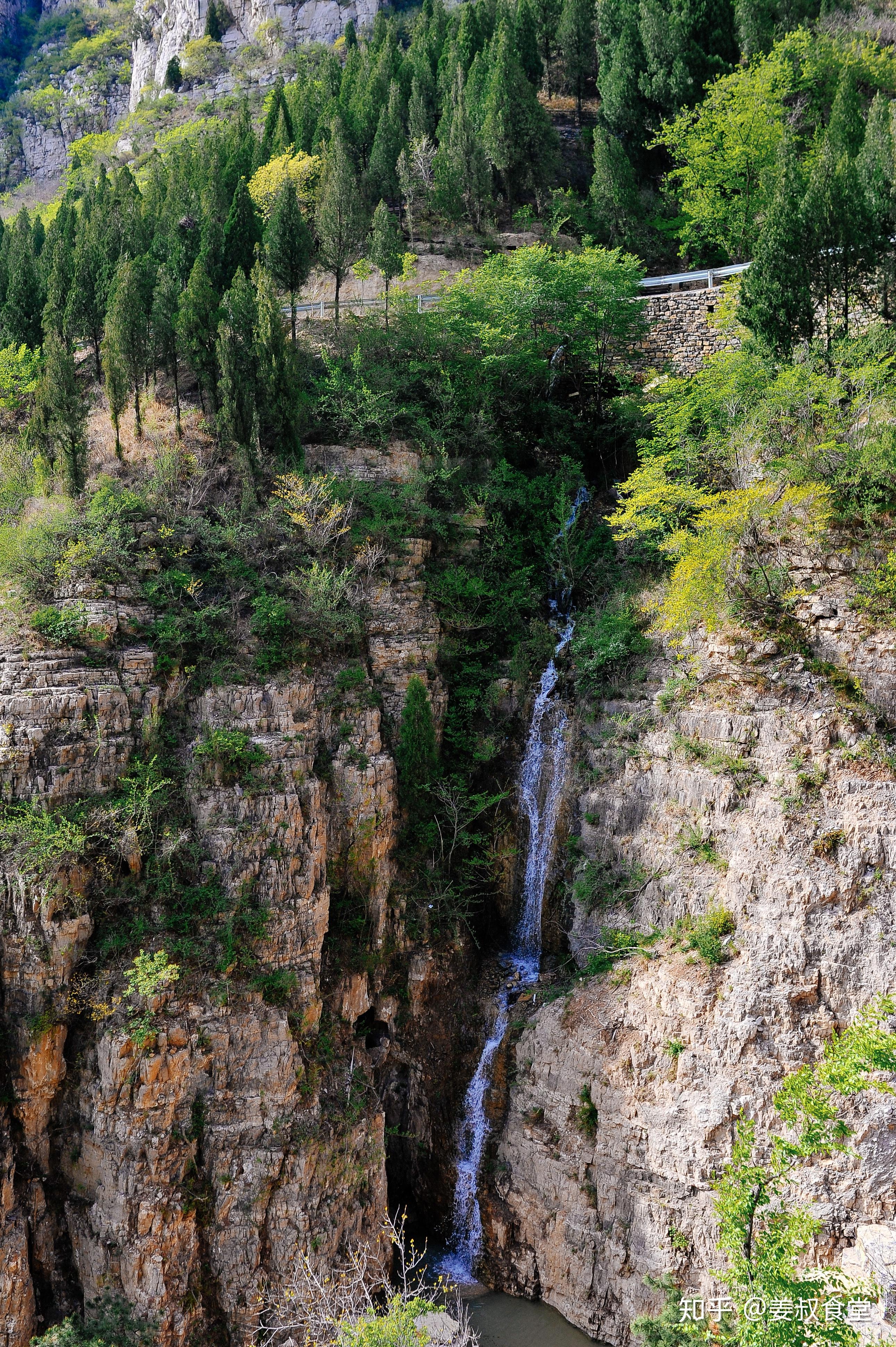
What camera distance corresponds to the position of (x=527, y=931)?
2169 cm

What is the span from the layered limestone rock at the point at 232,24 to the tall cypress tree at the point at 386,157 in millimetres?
31211

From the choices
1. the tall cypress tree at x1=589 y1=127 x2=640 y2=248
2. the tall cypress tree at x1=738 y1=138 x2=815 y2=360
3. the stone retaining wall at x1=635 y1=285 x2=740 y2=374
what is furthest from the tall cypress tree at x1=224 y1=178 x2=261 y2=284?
the tall cypress tree at x1=738 y1=138 x2=815 y2=360

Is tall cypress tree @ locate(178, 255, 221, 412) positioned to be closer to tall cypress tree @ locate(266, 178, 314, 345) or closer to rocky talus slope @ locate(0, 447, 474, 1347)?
tall cypress tree @ locate(266, 178, 314, 345)

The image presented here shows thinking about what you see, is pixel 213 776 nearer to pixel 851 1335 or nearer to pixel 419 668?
pixel 419 668

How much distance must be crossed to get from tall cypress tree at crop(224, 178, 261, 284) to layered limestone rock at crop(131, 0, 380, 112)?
41.1 m

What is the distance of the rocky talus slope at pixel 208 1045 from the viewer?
53.0 feet

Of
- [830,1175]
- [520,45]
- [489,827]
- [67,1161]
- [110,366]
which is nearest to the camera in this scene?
[830,1175]

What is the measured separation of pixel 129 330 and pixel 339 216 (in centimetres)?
890

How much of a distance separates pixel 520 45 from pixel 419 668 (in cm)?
3239

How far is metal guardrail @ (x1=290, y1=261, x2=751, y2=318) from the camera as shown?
2770 cm

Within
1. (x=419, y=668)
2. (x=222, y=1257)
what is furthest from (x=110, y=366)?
(x=222, y=1257)

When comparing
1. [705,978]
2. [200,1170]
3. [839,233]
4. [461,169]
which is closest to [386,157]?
[461,169]

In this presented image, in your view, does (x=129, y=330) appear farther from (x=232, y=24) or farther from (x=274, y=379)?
(x=232, y=24)

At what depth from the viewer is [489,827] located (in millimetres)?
22094
